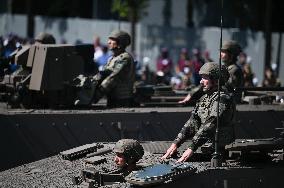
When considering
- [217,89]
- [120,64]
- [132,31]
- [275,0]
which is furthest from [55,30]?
[217,89]

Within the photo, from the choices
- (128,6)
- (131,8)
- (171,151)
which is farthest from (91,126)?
(131,8)

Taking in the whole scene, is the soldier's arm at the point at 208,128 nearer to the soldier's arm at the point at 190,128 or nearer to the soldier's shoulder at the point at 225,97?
the soldier's shoulder at the point at 225,97

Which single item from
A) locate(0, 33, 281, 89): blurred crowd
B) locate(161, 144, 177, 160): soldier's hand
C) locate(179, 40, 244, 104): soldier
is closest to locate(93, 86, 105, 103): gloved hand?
locate(0, 33, 281, 89): blurred crowd

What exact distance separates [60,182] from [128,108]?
169 inches

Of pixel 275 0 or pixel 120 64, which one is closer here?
pixel 120 64

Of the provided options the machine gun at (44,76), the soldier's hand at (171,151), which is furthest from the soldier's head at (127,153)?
the machine gun at (44,76)

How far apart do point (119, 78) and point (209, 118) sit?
4.08m

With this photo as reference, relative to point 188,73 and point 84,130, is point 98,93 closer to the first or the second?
point 84,130

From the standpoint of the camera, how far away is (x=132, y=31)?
1036 inches

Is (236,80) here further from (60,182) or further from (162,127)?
(60,182)

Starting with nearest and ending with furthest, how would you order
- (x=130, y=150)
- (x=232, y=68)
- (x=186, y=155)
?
(x=130, y=150)
(x=186, y=155)
(x=232, y=68)

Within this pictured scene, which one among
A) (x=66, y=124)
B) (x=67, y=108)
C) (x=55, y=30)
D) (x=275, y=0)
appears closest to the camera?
(x=66, y=124)

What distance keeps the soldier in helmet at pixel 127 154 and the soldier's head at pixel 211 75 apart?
1.26 meters

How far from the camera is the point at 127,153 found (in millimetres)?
8242
